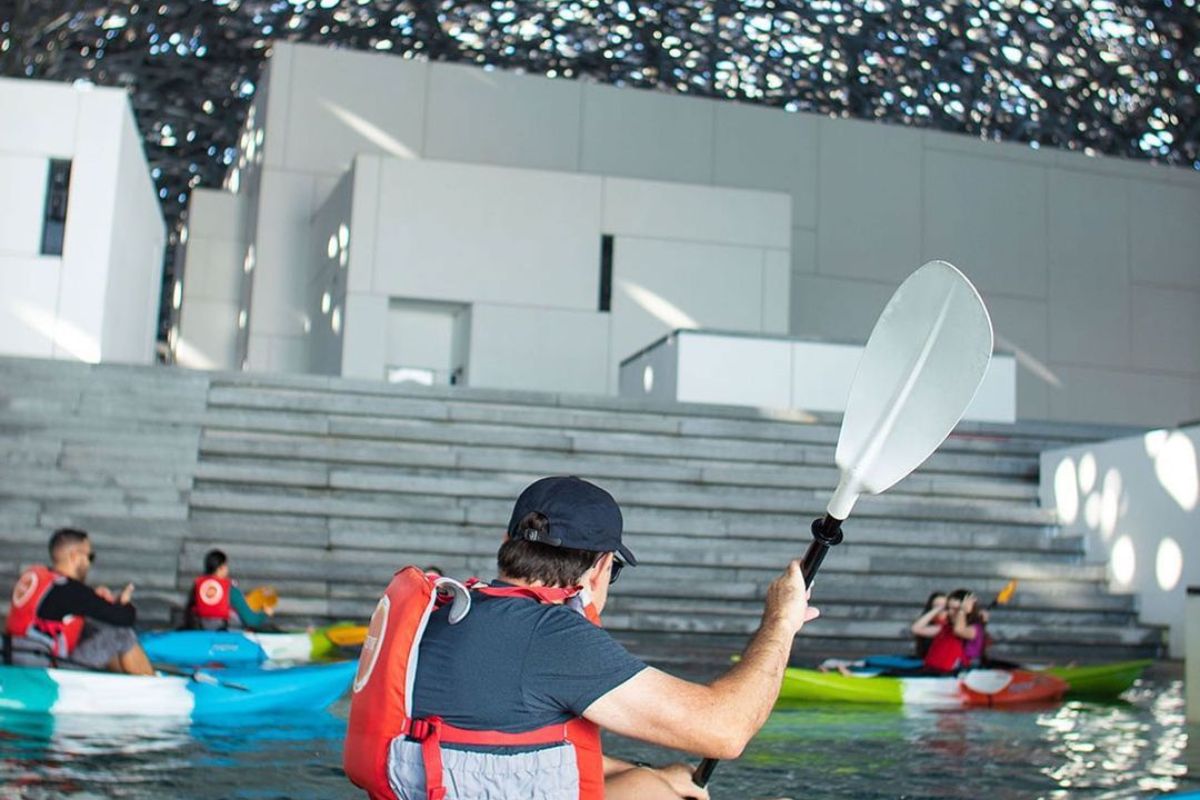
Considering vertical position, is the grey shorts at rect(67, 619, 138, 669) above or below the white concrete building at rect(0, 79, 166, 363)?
below

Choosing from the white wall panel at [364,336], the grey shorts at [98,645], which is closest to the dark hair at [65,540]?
the grey shorts at [98,645]

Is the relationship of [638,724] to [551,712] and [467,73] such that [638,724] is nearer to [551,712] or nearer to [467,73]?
[551,712]

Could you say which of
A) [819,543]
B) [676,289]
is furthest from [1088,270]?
[819,543]

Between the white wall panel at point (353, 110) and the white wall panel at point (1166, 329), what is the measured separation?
13.9 metres

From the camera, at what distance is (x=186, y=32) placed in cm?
3081

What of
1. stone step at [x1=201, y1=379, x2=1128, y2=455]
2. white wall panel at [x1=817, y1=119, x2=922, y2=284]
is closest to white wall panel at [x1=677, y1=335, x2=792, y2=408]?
stone step at [x1=201, y1=379, x2=1128, y2=455]

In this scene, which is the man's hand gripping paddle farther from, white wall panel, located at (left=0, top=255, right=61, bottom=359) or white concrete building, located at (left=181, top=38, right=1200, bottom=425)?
white concrete building, located at (left=181, top=38, right=1200, bottom=425)

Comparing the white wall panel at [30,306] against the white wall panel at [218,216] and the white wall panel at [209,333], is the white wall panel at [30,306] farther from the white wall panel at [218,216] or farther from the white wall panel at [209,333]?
the white wall panel at [218,216]

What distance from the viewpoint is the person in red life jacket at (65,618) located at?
7.09 m

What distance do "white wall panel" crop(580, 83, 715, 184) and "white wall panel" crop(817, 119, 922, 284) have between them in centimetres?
262

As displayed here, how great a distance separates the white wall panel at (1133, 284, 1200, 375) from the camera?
2734cm

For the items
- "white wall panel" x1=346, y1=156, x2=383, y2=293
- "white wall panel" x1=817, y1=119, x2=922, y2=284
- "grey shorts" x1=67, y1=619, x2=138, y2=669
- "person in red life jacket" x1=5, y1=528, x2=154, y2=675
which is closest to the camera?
"person in red life jacket" x1=5, y1=528, x2=154, y2=675

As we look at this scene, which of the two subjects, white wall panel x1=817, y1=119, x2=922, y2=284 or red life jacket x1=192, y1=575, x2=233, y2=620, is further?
white wall panel x1=817, y1=119, x2=922, y2=284

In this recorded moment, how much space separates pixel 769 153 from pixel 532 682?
23819 millimetres
